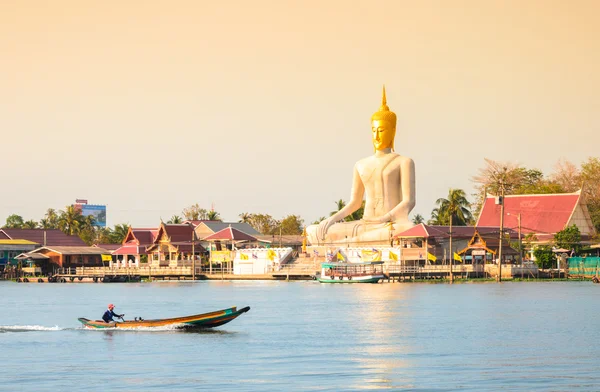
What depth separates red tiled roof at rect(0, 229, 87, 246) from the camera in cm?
11281

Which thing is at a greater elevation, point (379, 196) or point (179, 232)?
point (379, 196)

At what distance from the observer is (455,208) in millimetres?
100250

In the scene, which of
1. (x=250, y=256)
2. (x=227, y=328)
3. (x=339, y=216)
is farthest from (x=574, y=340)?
(x=250, y=256)

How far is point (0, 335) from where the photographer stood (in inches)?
1683

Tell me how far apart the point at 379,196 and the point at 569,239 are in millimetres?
14598

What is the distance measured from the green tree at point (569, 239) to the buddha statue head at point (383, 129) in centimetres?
1469

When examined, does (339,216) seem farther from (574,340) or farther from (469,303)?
(574,340)

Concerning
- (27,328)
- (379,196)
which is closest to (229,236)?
(379,196)

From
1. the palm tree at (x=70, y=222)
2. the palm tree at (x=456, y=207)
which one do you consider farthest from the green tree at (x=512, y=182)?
the palm tree at (x=70, y=222)

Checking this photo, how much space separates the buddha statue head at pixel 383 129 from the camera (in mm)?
87375

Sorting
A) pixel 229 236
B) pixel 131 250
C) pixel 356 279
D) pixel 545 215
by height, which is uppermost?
pixel 545 215

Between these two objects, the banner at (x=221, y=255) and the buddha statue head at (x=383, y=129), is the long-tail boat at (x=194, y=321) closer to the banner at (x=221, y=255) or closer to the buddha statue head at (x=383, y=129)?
the buddha statue head at (x=383, y=129)

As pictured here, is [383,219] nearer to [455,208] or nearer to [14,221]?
[455,208]

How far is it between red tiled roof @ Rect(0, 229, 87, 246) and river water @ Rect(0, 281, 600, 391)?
168 ft
